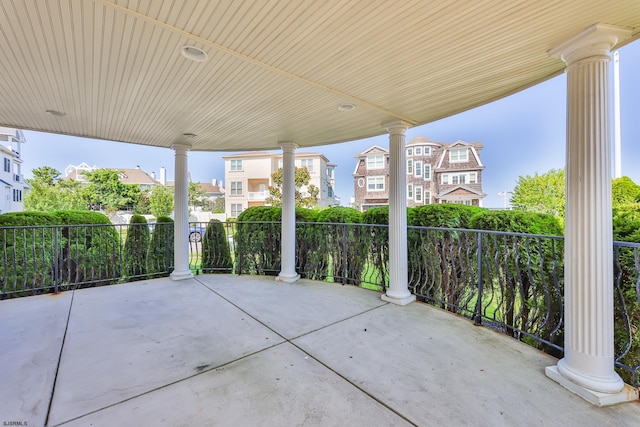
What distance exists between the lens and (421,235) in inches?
138

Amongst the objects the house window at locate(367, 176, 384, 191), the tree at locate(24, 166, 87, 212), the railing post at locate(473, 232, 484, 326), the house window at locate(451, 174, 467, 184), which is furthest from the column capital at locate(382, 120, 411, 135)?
the tree at locate(24, 166, 87, 212)

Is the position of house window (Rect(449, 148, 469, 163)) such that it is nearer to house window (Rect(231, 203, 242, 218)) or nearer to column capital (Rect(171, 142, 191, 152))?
house window (Rect(231, 203, 242, 218))

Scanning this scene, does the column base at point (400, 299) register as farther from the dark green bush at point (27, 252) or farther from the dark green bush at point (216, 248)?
the dark green bush at point (27, 252)

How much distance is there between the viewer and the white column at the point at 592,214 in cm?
168

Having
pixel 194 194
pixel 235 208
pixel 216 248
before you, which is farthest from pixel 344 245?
pixel 194 194

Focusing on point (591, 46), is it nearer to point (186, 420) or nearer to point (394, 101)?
point (394, 101)

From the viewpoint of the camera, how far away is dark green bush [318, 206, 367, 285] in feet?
14.1

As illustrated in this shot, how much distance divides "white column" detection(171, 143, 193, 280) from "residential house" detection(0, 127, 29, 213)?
15858 millimetres

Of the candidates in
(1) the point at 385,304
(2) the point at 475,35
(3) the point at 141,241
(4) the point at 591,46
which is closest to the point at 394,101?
(2) the point at 475,35

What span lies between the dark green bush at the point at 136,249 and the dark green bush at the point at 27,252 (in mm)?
949

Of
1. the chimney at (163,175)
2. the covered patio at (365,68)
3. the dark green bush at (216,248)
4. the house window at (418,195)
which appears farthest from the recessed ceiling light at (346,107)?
the chimney at (163,175)

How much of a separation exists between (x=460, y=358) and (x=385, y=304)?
50.3 inches

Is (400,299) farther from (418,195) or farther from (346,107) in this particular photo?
(418,195)

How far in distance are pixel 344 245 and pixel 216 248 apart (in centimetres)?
275
